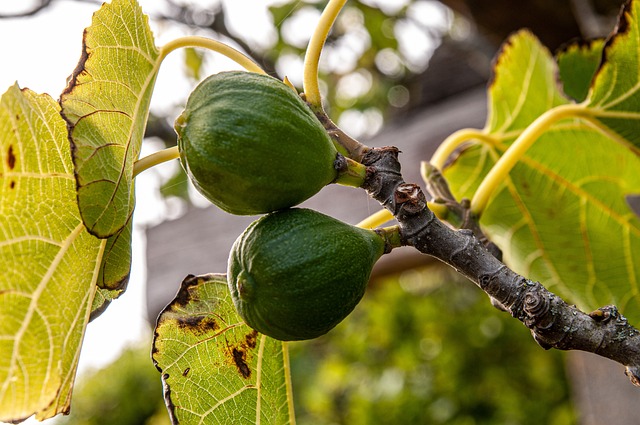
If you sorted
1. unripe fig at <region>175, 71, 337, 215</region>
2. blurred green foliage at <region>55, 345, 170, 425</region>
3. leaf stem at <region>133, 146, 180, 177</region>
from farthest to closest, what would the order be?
blurred green foliage at <region>55, 345, 170, 425</region> → leaf stem at <region>133, 146, 180, 177</region> → unripe fig at <region>175, 71, 337, 215</region>

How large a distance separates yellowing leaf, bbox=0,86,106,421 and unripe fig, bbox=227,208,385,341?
0.63 ft

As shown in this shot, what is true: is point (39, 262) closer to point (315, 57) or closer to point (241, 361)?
point (241, 361)

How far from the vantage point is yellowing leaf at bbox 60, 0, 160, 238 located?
699mm

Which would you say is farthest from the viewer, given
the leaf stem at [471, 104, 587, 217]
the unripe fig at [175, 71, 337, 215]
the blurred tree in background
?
the blurred tree in background

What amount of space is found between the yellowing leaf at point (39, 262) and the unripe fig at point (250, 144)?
0.16m

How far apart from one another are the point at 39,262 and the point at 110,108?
0.19 metres

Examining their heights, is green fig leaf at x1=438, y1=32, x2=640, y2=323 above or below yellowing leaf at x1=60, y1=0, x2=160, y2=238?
below

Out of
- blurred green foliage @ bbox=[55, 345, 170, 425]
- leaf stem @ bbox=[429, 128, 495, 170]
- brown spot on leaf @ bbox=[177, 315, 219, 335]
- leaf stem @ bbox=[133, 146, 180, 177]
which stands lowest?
blurred green foliage @ bbox=[55, 345, 170, 425]

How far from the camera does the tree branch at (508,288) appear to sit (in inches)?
30.3

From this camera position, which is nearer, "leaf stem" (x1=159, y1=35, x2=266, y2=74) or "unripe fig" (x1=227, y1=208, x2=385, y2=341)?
"unripe fig" (x1=227, y1=208, x2=385, y2=341)

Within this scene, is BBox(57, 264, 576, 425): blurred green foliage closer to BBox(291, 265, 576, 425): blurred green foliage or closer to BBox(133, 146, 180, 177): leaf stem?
BBox(291, 265, 576, 425): blurred green foliage

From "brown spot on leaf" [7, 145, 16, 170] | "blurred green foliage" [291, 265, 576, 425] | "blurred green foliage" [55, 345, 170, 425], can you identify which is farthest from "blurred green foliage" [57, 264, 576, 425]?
"brown spot on leaf" [7, 145, 16, 170]

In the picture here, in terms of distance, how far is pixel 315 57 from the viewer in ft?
2.88

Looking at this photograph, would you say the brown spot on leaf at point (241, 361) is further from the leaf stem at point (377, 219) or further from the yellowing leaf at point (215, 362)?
the leaf stem at point (377, 219)
